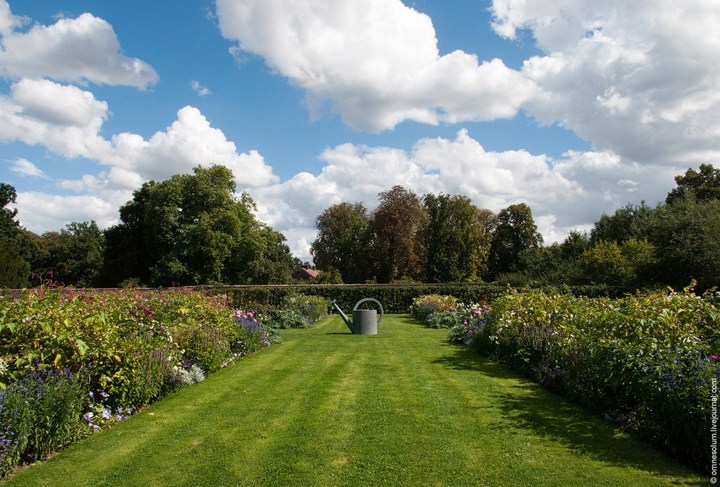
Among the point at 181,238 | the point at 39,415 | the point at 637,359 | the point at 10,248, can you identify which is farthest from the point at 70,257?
the point at 637,359

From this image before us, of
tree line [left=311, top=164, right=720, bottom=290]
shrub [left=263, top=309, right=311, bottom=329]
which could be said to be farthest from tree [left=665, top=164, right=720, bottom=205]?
shrub [left=263, top=309, right=311, bottom=329]

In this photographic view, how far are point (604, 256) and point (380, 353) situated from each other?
21738mm

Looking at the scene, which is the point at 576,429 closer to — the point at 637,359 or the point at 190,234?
the point at 637,359

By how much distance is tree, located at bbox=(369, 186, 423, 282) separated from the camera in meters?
38.7

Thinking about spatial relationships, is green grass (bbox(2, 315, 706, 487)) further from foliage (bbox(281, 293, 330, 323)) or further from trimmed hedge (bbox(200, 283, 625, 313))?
trimmed hedge (bbox(200, 283, 625, 313))

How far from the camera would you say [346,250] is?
48469 mm

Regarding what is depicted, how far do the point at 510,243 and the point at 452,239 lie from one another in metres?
9.94

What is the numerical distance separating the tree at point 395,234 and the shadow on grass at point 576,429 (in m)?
31.3

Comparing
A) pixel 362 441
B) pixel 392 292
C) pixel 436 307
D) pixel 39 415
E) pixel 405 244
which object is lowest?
pixel 362 441

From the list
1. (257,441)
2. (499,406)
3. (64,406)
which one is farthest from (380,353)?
(64,406)

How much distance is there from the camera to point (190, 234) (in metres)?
30.5

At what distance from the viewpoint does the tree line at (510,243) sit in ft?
71.2

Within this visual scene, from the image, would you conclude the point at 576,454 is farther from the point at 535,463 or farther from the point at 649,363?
the point at 649,363

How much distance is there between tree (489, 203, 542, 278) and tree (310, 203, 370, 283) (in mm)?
12827
